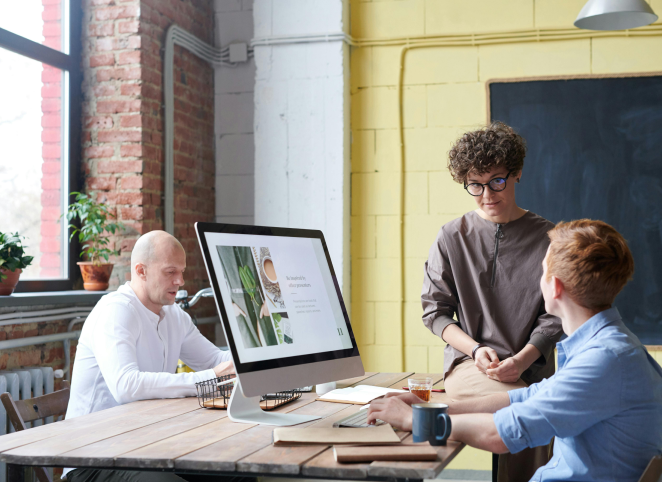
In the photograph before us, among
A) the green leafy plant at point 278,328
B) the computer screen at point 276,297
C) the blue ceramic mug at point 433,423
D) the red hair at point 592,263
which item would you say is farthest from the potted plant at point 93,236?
the red hair at point 592,263

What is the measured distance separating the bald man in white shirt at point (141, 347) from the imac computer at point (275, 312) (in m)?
0.32

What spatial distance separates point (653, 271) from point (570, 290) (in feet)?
7.69

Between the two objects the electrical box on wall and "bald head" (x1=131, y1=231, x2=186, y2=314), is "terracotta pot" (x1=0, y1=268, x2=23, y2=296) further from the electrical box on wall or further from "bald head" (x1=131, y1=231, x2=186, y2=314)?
the electrical box on wall

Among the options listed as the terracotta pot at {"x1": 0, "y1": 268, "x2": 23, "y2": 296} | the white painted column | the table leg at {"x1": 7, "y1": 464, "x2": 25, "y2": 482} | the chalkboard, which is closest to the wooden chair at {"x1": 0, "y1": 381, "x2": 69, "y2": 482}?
the table leg at {"x1": 7, "y1": 464, "x2": 25, "y2": 482}

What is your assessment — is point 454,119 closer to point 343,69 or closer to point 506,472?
point 343,69

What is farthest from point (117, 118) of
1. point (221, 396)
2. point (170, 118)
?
point (221, 396)

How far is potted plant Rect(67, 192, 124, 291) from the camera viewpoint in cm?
310

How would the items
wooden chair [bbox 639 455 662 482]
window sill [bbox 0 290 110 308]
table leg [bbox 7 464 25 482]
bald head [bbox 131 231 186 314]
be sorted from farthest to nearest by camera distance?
window sill [bbox 0 290 110 308] → bald head [bbox 131 231 186 314] → table leg [bbox 7 464 25 482] → wooden chair [bbox 639 455 662 482]

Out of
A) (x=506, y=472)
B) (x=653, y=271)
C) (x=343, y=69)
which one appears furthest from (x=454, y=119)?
(x=506, y=472)

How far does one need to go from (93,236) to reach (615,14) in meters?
2.54

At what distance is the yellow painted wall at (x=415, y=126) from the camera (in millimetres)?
3545

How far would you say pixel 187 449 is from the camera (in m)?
1.34

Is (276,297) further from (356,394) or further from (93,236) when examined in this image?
(93,236)

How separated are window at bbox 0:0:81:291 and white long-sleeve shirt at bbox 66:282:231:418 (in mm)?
1049
